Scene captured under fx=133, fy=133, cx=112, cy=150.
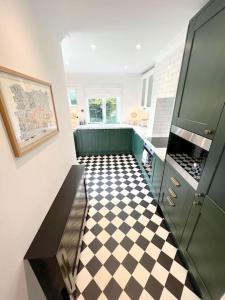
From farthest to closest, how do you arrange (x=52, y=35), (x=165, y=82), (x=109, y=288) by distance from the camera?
(x=165, y=82), (x=52, y=35), (x=109, y=288)

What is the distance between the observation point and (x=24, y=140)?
788 millimetres

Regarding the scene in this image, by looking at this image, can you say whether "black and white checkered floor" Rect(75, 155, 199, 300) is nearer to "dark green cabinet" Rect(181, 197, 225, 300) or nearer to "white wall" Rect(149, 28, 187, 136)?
"dark green cabinet" Rect(181, 197, 225, 300)

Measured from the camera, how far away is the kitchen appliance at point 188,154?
112 centimetres

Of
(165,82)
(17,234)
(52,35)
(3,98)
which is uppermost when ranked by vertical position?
(52,35)

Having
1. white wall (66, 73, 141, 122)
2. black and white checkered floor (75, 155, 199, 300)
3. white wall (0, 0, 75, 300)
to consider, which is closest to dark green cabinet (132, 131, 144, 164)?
black and white checkered floor (75, 155, 199, 300)

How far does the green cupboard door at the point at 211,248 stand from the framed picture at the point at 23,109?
4.30ft

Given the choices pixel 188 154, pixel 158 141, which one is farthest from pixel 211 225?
pixel 158 141

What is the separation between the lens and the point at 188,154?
1.61 meters

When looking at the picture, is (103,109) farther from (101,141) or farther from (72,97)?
(101,141)

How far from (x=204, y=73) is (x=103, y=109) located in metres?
3.53

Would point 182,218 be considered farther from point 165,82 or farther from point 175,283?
point 165,82

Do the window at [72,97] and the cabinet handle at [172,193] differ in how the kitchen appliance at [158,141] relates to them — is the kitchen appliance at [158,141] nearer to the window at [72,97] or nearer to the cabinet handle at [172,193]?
the cabinet handle at [172,193]

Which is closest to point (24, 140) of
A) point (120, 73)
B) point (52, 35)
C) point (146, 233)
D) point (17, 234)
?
point (17, 234)

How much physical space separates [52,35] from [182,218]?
2.24m
